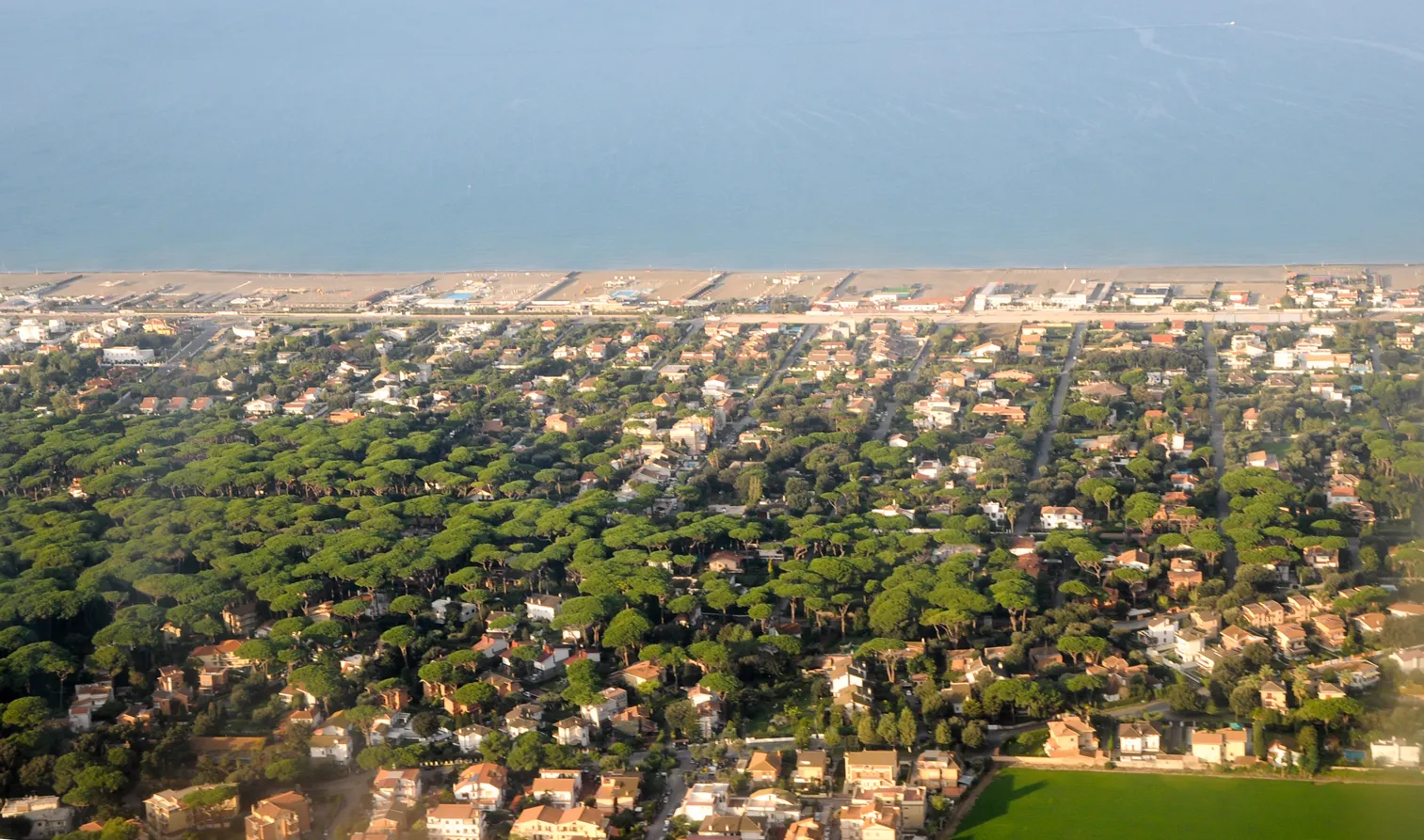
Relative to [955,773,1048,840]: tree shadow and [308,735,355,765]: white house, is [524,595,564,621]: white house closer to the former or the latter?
[308,735,355,765]: white house

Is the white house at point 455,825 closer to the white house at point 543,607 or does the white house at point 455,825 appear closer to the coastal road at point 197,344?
the white house at point 543,607

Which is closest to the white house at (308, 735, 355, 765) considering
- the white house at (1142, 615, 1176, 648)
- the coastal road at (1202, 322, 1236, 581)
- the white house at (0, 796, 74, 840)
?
the white house at (0, 796, 74, 840)

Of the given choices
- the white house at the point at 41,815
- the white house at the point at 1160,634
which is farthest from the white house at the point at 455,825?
the white house at the point at 1160,634

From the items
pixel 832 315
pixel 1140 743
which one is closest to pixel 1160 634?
pixel 1140 743

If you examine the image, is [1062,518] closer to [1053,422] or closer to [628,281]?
[1053,422]

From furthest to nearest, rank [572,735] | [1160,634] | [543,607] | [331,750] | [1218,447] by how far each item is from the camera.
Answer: [1218,447] < [543,607] < [1160,634] < [572,735] < [331,750]
